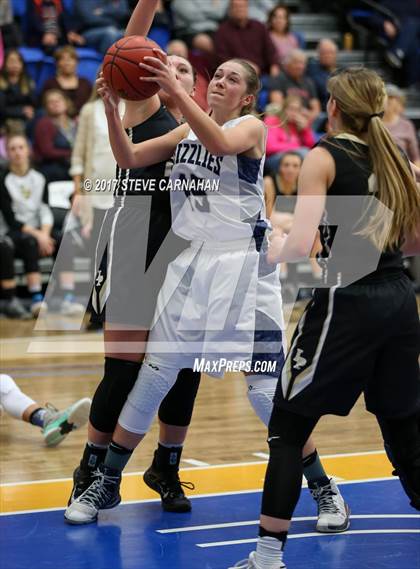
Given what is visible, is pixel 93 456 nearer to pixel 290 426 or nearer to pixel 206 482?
pixel 206 482

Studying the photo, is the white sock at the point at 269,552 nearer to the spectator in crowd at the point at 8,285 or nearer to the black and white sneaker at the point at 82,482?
the black and white sneaker at the point at 82,482

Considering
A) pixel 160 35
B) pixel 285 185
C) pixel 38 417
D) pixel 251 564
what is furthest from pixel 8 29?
pixel 251 564

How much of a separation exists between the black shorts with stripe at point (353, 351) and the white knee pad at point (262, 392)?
0.77 m

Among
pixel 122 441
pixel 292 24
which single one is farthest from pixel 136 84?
pixel 292 24

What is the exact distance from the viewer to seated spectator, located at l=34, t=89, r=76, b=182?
34.2 feet

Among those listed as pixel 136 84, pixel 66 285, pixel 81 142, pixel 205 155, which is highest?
pixel 136 84

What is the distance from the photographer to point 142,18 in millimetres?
4648

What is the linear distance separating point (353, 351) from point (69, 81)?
26.1 ft

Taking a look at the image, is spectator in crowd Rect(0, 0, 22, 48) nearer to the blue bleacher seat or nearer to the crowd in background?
the crowd in background

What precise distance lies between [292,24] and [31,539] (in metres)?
11.3

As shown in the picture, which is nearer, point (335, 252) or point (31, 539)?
point (335, 252)

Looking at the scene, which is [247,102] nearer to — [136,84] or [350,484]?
[136,84]

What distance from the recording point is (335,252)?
3.68 m

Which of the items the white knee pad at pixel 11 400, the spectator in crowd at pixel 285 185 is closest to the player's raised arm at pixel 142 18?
the white knee pad at pixel 11 400
